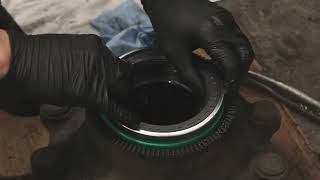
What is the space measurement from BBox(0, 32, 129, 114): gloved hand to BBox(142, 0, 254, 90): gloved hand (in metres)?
0.13

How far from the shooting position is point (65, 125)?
3.94 feet

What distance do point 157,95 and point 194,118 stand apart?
0.51 feet

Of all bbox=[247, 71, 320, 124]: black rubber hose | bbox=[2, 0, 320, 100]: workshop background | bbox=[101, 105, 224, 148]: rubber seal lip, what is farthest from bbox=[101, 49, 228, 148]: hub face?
bbox=[2, 0, 320, 100]: workshop background

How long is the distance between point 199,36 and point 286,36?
2.99 feet

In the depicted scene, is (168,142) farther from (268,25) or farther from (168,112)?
(268,25)

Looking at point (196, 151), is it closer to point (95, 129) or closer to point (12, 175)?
point (95, 129)

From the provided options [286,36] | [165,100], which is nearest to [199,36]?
[165,100]

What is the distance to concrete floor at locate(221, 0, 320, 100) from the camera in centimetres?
179

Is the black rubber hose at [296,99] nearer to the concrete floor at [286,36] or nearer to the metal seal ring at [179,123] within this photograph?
the concrete floor at [286,36]

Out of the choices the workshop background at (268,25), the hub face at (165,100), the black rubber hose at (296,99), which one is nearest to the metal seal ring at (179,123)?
the hub face at (165,100)

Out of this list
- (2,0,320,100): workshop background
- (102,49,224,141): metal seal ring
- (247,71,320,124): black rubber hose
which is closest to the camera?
(102,49,224,141): metal seal ring

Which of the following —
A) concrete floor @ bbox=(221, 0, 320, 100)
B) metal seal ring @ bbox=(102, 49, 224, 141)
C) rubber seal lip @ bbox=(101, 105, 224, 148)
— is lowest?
concrete floor @ bbox=(221, 0, 320, 100)

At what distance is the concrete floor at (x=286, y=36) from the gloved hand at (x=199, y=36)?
0.67m

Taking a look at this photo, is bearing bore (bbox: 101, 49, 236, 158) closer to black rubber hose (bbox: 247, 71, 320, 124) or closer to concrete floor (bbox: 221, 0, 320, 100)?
black rubber hose (bbox: 247, 71, 320, 124)
